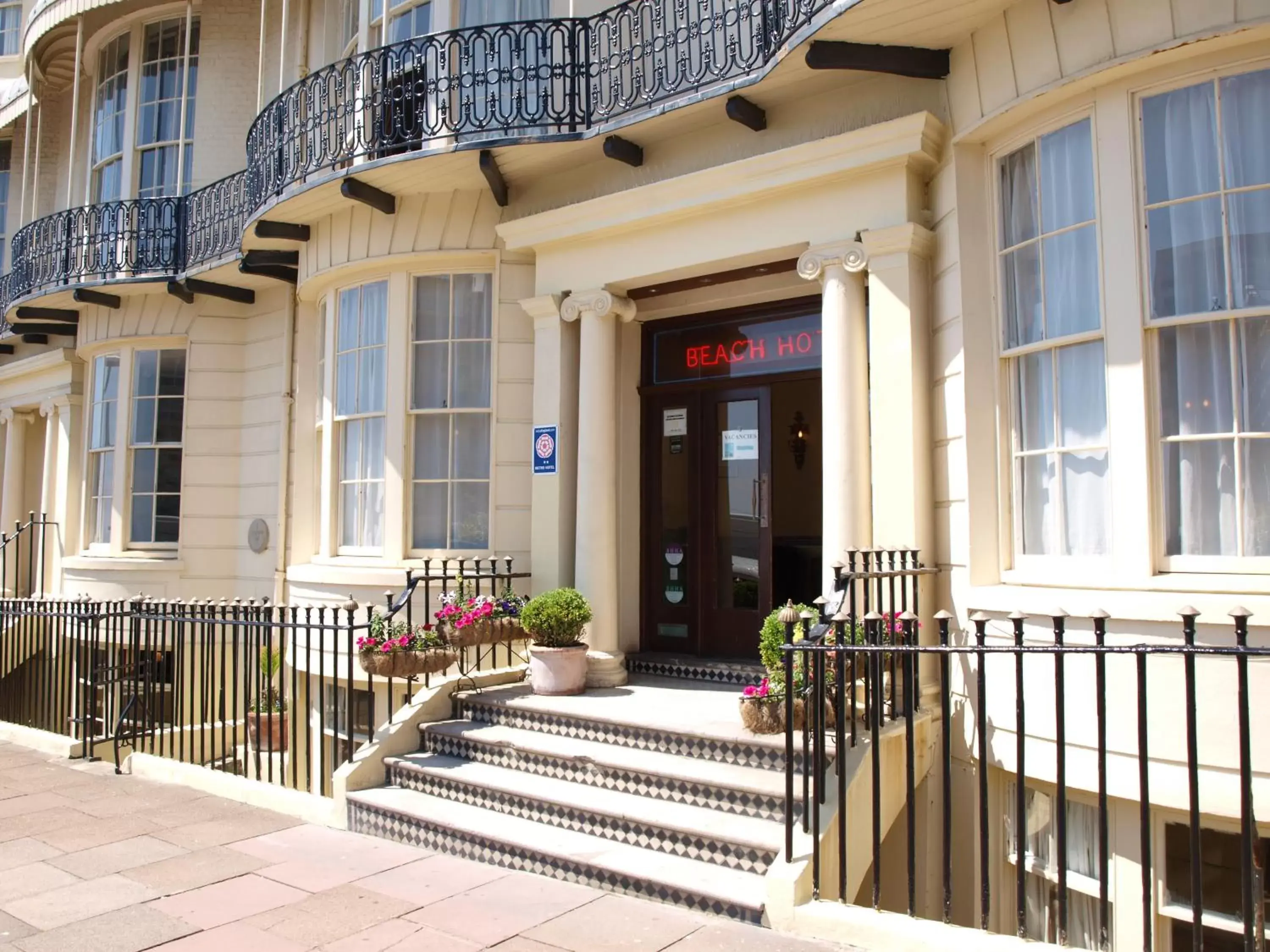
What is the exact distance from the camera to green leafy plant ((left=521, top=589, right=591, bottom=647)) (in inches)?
279

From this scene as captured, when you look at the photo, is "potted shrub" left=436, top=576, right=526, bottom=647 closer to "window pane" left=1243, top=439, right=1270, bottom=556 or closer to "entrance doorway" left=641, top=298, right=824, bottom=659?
"entrance doorway" left=641, top=298, right=824, bottom=659

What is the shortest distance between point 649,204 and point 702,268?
0.65 metres

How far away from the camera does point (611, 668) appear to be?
7.48m

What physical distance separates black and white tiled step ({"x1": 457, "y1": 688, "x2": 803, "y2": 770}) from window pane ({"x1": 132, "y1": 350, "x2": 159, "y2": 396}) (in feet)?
24.1

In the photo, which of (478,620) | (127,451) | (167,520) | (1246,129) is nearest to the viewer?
(1246,129)

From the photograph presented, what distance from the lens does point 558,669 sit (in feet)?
23.1

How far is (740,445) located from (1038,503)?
304 centimetres

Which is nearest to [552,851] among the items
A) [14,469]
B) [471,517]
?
[471,517]

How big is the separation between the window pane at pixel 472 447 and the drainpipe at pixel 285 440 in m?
3.09

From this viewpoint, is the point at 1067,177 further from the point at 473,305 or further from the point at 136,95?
the point at 136,95

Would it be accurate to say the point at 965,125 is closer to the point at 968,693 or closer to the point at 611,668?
the point at 968,693

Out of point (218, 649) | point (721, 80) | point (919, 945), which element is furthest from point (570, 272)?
point (218, 649)

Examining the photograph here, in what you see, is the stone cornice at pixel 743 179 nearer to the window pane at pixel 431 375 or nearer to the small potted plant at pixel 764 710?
the window pane at pixel 431 375

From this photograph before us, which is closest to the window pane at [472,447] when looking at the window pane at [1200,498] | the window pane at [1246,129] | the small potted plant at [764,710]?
the small potted plant at [764,710]
